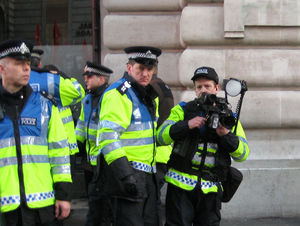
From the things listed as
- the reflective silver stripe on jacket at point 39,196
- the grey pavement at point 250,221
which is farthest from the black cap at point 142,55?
the grey pavement at point 250,221

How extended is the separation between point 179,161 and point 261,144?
2571mm

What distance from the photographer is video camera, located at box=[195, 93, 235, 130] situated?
3.61 meters

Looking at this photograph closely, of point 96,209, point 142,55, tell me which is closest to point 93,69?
point 96,209

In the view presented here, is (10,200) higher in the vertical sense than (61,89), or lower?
lower

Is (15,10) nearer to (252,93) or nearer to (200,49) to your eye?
(200,49)

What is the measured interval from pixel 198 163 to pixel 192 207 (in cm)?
37

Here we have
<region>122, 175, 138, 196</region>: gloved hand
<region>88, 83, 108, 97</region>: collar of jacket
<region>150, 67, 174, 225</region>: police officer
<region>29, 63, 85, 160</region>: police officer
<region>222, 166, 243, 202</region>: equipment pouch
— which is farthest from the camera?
<region>88, 83, 108, 97</region>: collar of jacket

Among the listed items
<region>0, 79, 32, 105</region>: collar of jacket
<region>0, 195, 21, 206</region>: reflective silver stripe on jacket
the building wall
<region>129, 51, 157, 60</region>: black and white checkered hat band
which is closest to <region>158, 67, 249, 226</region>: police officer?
<region>129, 51, 157, 60</region>: black and white checkered hat band

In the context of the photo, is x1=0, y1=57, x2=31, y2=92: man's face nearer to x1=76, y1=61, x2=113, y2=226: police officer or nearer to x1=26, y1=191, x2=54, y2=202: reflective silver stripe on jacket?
x1=26, y1=191, x2=54, y2=202: reflective silver stripe on jacket

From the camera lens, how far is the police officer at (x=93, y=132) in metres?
5.23

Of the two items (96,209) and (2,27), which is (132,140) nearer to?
(96,209)

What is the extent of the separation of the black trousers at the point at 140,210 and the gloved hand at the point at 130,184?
0.19 m

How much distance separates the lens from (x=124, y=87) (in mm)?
3854

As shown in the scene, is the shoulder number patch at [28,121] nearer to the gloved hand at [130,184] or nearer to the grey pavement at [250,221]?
the gloved hand at [130,184]
